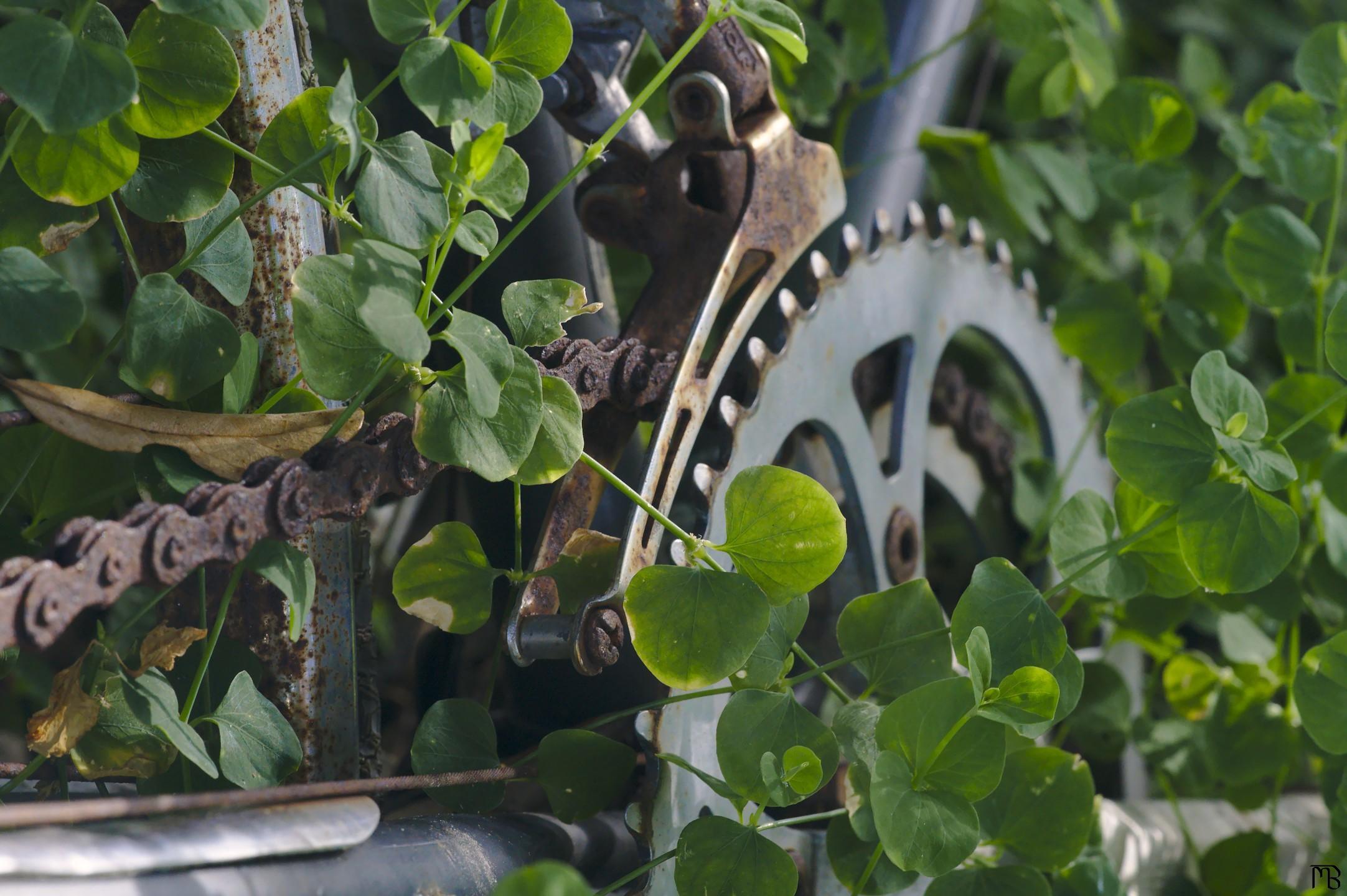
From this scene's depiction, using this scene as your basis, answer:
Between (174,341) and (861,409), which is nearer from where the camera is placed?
(174,341)

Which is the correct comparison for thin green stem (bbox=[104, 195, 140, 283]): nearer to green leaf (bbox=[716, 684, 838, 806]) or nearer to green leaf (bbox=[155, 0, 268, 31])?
green leaf (bbox=[155, 0, 268, 31])

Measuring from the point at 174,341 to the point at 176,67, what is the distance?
8 centimetres

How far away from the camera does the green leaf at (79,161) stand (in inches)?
12.8

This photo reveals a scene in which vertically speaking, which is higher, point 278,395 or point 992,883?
point 278,395

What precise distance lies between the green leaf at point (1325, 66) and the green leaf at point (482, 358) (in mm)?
446

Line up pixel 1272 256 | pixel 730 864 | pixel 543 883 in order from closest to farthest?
1. pixel 543 883
2. pixel 730 864
3. pixel 1272 256

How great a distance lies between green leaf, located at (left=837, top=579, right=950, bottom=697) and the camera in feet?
1.34

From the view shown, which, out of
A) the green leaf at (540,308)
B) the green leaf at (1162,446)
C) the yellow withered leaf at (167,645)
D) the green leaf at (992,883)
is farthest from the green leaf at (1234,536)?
the yellow withered leaf at (167,645)

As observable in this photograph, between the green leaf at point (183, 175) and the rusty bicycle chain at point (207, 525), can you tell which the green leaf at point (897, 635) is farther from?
the green leaf at point (183, 175)

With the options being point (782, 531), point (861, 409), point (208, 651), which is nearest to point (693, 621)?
point (782, 531)

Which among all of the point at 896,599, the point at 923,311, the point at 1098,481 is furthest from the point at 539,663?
the point at 1098,481

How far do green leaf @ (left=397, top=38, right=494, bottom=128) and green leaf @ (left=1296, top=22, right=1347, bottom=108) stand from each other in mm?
434

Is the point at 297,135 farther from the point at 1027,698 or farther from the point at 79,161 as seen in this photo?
the point at 1027,698

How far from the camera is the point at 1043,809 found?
447mm
